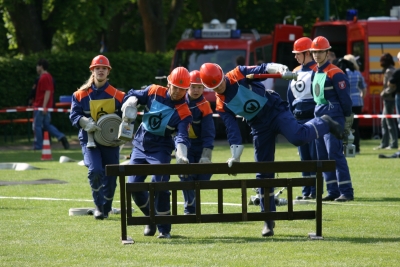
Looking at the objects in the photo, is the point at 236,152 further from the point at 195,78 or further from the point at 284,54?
the point at 284,54

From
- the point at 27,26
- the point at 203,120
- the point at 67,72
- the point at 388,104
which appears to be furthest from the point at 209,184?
the point at 27,26

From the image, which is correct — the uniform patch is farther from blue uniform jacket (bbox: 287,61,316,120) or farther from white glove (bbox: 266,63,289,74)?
white glove (bbox: 266,63,289,74)

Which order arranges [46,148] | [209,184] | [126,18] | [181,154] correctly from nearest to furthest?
[209,184] < [181,154] < [46,148] < [126,18]

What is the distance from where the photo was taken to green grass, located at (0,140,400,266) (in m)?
8.56

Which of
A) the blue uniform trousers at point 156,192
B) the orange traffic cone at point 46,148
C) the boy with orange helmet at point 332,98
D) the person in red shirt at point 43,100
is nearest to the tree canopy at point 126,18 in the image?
the person in red shirt at point 43,100

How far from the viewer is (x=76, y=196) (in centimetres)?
1434

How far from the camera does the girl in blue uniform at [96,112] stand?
37.9 feet

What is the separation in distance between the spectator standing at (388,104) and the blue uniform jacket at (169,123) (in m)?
12.6

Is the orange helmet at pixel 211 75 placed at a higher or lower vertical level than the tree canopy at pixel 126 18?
lower

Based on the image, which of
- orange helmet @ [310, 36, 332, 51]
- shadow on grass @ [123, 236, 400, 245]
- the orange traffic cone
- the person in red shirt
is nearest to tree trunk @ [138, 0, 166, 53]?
the person in red shirt

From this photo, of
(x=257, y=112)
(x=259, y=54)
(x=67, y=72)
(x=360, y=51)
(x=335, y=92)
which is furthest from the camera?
(x=67, y=72)

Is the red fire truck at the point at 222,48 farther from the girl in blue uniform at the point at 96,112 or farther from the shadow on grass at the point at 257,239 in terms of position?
the shadow on grass at the point at 257,239

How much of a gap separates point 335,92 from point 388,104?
10543 mm

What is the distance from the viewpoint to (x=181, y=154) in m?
9.88
